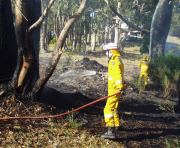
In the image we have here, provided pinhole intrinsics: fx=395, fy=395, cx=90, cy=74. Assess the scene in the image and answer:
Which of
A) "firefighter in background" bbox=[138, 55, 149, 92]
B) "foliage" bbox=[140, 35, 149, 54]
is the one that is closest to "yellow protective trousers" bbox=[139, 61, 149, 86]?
"firefighter in background" bbox=[138, 55, 149, 92]

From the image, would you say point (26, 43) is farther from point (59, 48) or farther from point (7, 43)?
point (7, 43)

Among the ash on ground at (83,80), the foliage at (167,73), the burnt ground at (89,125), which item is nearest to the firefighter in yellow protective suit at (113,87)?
the burnt ground at (89,125)

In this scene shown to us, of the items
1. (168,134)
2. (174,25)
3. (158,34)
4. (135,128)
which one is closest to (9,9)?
(135,128)

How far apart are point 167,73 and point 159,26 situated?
7216 mm

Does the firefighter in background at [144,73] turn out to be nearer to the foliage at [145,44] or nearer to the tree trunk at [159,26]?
the tree trunk at [159,26]

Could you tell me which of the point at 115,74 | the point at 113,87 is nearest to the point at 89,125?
the point at 113,87

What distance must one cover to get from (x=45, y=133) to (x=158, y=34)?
1419 centimetres

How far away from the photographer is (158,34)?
20406mm

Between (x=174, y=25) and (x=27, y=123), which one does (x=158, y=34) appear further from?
(x=174, y=25)

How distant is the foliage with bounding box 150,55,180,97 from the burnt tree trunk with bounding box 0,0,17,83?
6.14 metres

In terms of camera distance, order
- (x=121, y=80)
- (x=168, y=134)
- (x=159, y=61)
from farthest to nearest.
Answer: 1. (x=159, y=61)
2. (x=168, y=134)
3. (x=121, y=80)

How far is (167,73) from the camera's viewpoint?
13609mm

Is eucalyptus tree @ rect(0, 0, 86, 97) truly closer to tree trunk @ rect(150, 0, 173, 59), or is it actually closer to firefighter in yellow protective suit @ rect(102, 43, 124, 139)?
firefighter in yellow protective suit @ rect(102, 43, 124, 139)

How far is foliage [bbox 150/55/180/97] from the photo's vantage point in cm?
1324
